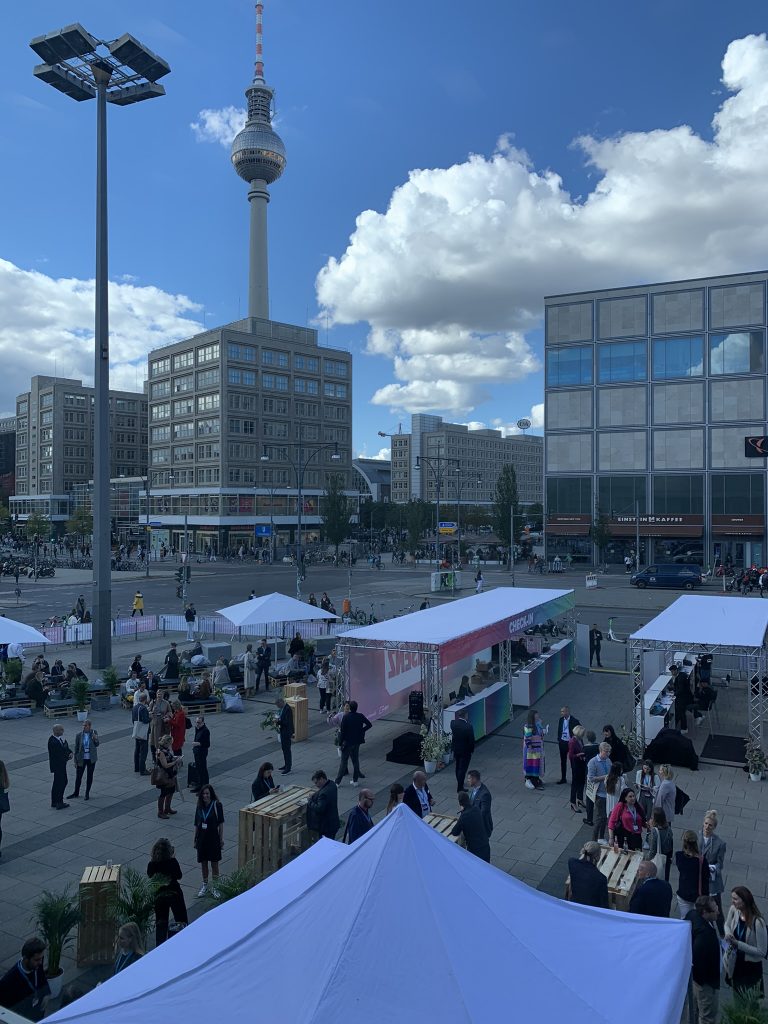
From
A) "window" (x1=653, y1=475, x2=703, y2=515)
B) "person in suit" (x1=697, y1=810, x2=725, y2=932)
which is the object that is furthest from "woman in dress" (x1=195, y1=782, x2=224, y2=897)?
"window" (x1=653, y1=475, x2=703, y2=515)

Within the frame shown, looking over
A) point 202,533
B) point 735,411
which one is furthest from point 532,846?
point 202,533

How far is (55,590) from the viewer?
51031 mm

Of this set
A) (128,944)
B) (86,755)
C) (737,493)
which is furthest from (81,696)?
(737,493)

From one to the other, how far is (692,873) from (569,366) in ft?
216

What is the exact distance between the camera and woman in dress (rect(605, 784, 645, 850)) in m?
9.56

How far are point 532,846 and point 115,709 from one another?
13.2 metres

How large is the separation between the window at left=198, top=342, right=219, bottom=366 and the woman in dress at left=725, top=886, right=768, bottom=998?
88446mm

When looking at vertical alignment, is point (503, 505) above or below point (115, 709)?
above

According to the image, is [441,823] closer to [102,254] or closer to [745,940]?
[745,940]

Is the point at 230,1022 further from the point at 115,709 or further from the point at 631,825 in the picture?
the point at 115,709

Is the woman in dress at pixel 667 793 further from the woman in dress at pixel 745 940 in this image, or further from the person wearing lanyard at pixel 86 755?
the person wearing lanyard at pixel 86 755

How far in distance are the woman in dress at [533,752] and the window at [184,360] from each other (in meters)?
87.1

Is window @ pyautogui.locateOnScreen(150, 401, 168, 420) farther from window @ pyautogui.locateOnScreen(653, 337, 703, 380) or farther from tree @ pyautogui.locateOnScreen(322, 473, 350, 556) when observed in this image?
window @ pyautogui.locateOnScreen(653, 337, 703, 380)

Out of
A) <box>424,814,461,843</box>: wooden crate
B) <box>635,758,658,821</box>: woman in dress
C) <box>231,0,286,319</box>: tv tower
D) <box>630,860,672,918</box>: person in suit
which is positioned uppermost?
<box>231,0,286,319</box>: tv tower
